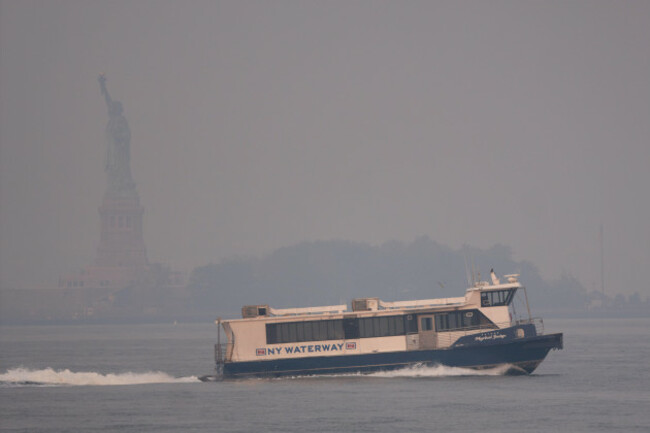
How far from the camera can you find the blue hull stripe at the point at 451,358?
6612cm

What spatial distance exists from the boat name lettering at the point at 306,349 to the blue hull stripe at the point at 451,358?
0.50 meters

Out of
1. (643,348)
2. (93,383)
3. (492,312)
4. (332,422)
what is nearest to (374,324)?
(492,312)

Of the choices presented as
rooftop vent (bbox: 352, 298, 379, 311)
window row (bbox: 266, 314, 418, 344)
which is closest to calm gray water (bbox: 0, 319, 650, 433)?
window row (bbox: 266, 314, 418, 344)

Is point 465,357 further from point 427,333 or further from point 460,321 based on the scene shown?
point 427,333

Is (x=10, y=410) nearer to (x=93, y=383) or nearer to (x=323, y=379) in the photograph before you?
(x=93, y=383)

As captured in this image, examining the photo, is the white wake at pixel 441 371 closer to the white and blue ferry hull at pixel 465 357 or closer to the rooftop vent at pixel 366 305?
the white and blue ferry hull at pixel 465 357

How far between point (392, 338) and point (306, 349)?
17.1 ft

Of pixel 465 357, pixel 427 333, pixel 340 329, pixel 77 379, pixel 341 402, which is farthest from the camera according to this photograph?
pixel 77 379

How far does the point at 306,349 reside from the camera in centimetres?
6806

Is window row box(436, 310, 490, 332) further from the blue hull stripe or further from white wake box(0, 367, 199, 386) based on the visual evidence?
white wake box(0, 367, 199, 386)

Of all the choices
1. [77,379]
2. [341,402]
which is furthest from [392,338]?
[77,379]

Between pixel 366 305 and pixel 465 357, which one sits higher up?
pixel 366 305

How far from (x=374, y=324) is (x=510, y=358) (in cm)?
819

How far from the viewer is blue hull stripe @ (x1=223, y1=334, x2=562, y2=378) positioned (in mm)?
66125
